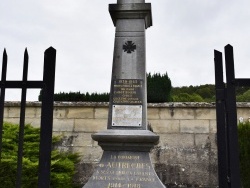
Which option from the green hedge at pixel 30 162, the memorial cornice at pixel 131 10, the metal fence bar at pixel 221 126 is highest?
the memorial cornice at pixel 131 10

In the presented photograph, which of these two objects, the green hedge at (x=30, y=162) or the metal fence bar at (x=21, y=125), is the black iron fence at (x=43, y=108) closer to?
the metal fence bar at (x=21, y=125)

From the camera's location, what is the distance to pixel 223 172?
10.4 ft

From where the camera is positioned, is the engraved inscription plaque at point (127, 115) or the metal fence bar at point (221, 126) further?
the engraved inscription plaque at point (127, 115)

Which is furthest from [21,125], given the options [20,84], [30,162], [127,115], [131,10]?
[30,162]

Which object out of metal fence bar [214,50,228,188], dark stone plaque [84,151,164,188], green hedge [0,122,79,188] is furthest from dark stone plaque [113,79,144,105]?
green hedge [0,122,79,188]

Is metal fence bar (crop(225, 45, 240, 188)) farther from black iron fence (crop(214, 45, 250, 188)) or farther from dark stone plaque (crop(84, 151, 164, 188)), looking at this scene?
dark stone plaque (crop(84, 151, 164, 188))

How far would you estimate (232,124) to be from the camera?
3078 millimetres

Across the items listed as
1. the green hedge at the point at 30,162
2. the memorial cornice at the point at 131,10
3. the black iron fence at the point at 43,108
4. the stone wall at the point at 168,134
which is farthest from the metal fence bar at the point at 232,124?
the stone wall at the point at 168,134

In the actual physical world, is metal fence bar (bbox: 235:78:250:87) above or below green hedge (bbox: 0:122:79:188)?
above

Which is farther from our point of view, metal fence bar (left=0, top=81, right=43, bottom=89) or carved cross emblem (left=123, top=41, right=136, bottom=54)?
carved cross emblem (left=123, top=41, right=136, bottom=54)

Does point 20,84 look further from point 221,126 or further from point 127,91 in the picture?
point 127,91

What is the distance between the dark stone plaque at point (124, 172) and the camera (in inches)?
186

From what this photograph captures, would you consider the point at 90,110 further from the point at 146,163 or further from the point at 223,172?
the point at 223,172

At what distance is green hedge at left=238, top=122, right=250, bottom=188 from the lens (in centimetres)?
754
